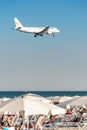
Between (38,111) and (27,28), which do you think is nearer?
(38,111)

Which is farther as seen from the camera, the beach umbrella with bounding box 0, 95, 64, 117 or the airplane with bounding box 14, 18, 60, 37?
the airplane with bounding box 14, 18, 60, 37

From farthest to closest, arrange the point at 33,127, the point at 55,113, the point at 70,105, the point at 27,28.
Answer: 1. the point at 27,28
2. the point at 70,105
3. the point at 55,113
4. the point at 33,127

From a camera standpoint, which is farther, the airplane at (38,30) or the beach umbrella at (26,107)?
the airplane at (38,30)

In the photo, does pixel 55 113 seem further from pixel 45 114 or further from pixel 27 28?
pixel 27 28

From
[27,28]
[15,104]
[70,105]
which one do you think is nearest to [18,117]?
[15,104]

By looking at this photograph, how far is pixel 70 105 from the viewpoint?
2597 cm

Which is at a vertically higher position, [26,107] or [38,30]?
[38,30]

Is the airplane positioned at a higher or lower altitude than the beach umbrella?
higher

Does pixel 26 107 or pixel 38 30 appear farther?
pixel 38 30

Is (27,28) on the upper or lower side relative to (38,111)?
upper

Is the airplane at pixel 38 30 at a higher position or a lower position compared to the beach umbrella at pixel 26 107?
higher

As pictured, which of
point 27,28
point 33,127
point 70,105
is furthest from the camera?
point 27,28

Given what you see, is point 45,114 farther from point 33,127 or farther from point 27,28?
point 27,28

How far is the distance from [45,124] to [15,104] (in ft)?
5.54
